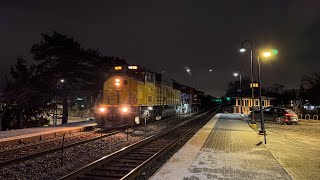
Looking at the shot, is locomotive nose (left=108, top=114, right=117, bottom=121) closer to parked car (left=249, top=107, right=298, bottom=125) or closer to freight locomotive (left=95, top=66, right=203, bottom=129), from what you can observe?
freight locomotive (left=95, top=66, right=203, bottom=129)

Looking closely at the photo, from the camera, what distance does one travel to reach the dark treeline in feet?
86.9

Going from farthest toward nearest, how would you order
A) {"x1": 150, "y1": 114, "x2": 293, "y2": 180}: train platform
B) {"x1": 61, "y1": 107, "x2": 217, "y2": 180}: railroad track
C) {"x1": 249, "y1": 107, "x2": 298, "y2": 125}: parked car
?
{"x1": 249, "y1": 107, "x2": 298, "y2": 125}: parked car < {"x1": 61, "y1": 107, "x2": 217, "y2": 180}: railroad track < {"x1": 150, "y1": 114, "x2": 293, "y2": 180}: train platform

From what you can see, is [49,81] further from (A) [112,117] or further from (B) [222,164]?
(B) [222,164]

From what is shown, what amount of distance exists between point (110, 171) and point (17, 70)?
2854 centimetres

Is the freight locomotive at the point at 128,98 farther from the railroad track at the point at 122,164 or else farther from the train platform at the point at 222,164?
the train platform at the point at 222,164

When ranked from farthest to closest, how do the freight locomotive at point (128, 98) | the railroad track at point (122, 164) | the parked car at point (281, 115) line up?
the parked car at point (281, 115), the freight locomotive at point (128, 98), the railroad track at point (122, 164)

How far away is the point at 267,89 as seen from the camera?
4628 inches

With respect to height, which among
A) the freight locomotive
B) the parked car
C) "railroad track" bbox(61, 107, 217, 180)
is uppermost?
the freight locomotive

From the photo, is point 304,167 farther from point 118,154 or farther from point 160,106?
point 160,106

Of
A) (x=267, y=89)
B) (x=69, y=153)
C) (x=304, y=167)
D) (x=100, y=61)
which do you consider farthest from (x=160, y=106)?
(x=267, y=89)

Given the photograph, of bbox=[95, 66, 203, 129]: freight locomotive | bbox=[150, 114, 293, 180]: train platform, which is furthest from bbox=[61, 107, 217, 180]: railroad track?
bbox=[95, 66, 203, 129]: freight locomotive

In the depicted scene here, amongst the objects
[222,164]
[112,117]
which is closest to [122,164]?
[222,164]

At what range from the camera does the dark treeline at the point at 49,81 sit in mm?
26500

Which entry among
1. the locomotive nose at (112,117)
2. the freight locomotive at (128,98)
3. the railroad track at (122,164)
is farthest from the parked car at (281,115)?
the railroad track at (122,164)
